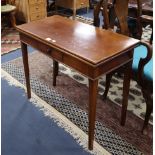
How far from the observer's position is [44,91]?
6.97ft

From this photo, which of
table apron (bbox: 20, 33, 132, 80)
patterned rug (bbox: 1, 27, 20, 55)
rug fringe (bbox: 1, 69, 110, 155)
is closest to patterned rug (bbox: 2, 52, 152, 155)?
rug fringe (bbox: 1, 69, 110, 155)

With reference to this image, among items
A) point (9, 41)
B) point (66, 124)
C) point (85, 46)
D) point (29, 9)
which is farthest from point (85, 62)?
point (29, 9)

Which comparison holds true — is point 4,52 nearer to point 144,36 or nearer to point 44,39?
point 44,39

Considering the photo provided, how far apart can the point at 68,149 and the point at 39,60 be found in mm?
1372

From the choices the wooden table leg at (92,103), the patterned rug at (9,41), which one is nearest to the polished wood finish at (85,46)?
the wooden table leg at (92,103)

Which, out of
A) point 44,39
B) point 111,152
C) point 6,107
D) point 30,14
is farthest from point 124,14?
point 30,14

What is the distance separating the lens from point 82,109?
6.25 feet

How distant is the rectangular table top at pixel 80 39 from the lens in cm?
123

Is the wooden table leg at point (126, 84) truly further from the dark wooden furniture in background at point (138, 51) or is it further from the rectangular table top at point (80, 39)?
the rectangular table top at point (80, 39)

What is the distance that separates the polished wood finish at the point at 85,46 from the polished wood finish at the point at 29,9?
2113mm

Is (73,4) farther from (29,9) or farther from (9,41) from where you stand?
(9,41)

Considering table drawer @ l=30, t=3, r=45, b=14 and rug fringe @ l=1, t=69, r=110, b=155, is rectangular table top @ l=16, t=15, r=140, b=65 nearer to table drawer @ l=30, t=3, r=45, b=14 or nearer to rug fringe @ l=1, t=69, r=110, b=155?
rug fringe @ l=1, t=69, r=110, b=155

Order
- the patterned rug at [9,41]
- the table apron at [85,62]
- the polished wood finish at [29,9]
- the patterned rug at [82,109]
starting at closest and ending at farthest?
the table apron at [85,62], the patterned rug at [82,109], the patterned rug at [9,41], the polished wood finish at [29,9]

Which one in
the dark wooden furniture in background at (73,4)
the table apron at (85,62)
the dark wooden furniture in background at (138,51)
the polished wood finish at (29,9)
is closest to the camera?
the table apron at (85,62)
